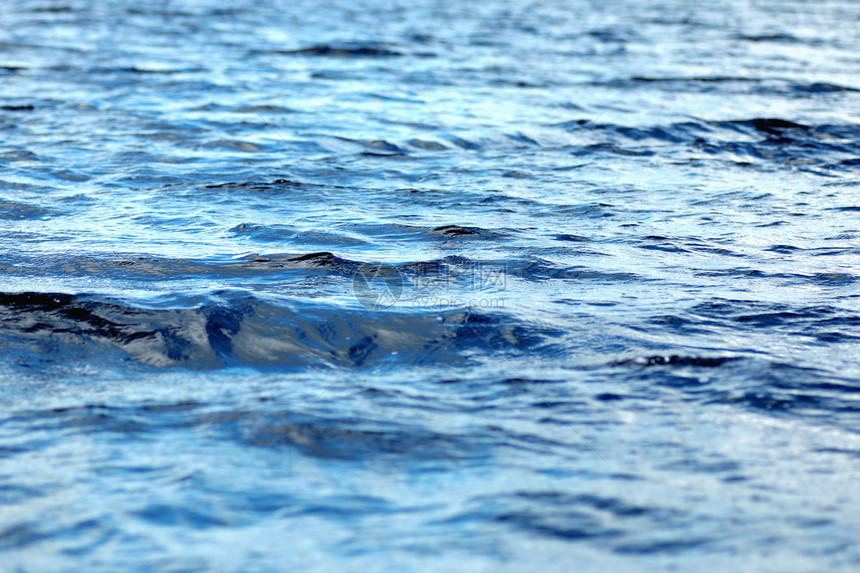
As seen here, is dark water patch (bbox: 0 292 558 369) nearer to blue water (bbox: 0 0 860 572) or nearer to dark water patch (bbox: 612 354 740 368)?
blue water (bbox: 0 0 860 572)

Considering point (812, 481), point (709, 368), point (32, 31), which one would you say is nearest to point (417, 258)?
point (709, 368)

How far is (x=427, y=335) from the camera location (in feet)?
14.4

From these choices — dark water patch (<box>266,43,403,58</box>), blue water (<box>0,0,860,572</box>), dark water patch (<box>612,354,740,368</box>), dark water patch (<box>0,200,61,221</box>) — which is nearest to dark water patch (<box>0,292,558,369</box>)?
blue water (<box>0,0,860,572</box>)

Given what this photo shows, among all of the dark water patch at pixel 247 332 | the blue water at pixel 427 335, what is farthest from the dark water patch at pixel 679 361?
the dark water patch at pixel 247 332

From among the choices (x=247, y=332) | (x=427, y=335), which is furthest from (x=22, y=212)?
(x=427, y=335)

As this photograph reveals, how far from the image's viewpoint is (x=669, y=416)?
3.47 metres

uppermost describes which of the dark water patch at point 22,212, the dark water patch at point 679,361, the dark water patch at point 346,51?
the dark water patch at point 346,51

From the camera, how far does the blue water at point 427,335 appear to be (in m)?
2.75

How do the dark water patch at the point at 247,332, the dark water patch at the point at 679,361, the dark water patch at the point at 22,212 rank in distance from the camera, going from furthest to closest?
the dark water patch at the point at 22,212 → the dark water patch at the point at 247,332 → the dark water patch at the point at 679,361

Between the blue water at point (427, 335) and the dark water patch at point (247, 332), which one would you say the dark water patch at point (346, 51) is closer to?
the blue water at point (427, 335)

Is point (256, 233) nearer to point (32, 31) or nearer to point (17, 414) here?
point (17, 414)

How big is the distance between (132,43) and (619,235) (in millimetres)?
12154

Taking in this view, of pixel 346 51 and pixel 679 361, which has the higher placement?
pixel 346 51

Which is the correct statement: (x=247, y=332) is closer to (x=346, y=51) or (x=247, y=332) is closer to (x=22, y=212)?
(x=22, y=212)
